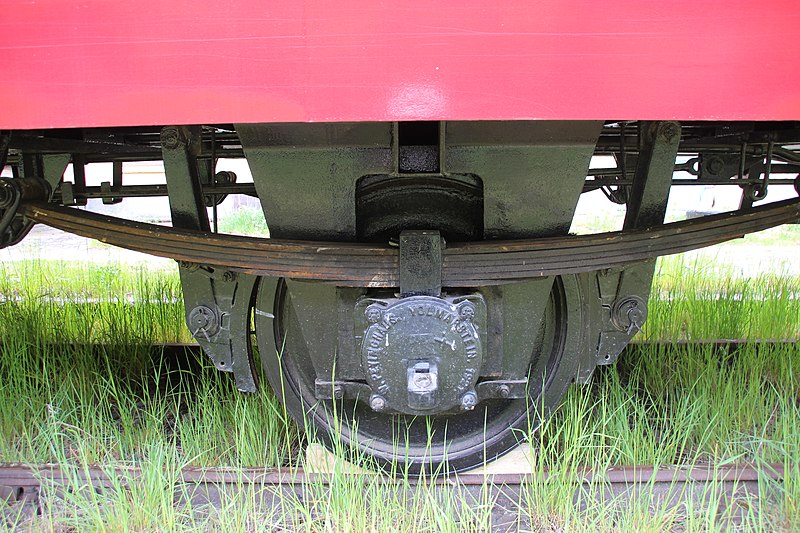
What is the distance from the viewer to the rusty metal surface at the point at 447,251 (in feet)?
5.11

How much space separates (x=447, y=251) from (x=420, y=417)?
0.65m

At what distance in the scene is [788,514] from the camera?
1639 millimetres

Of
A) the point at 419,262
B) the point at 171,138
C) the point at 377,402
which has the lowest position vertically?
the point at 377,402

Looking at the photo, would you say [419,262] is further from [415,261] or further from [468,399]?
[468,399]

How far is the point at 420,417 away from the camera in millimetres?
1934

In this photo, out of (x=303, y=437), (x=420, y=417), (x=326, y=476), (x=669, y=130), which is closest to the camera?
(x=669, y=130)

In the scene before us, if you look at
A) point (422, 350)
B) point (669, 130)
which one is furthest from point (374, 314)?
point (669, 130)

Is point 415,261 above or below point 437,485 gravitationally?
above

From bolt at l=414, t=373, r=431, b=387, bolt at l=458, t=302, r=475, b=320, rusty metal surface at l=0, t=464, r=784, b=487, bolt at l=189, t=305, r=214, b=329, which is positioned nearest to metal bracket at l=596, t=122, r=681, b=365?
rusty metal surface at l=0, t=464, r=784, b=487

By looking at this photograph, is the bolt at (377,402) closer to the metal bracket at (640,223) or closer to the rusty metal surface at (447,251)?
the rusty metal surface at (447,251)

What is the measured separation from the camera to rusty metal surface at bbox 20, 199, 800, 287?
5.11 ft

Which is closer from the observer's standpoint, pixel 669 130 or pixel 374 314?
pixel 374 314

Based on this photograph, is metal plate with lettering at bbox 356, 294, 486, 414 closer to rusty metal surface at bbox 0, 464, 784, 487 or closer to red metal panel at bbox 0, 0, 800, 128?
rusty metal surface at bbox 0, 464, 784, 487

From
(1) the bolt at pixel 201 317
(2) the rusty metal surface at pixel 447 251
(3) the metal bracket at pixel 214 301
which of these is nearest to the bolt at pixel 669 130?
(2) the rusty metal surface at pixel 447 251
